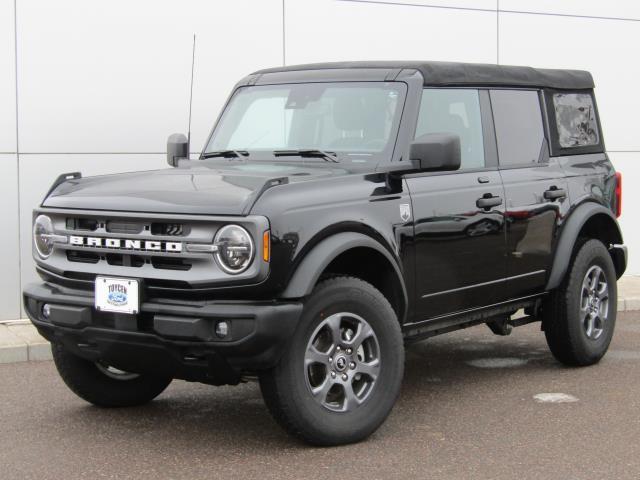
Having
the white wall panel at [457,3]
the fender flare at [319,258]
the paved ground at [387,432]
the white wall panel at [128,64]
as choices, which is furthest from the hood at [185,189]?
the white wall panel at [457,3]

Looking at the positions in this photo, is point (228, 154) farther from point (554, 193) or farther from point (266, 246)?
point (554, 193)

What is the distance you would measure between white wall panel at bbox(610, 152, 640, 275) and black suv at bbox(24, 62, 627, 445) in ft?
17.5

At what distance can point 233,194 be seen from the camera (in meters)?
5.16

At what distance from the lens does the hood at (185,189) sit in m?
5.12

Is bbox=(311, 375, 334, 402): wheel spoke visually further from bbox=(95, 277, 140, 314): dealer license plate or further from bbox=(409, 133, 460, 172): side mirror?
bbox=(409, 133, 460, 172): side mirror

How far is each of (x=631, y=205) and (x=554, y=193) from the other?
6.24m

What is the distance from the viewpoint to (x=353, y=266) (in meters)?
5.80

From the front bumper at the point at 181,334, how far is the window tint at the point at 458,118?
1762mm

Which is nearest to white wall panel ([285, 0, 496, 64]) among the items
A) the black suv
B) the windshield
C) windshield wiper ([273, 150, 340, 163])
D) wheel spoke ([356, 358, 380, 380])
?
the black suv

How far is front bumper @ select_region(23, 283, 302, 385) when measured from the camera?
16.3ft

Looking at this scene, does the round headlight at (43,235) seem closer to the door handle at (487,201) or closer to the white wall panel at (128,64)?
the door handle at (487,201)

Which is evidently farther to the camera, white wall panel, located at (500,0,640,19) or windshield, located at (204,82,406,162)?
white wall panel, located at (500,0,640,19)

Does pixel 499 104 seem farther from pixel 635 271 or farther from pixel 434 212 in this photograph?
pixel 635 271

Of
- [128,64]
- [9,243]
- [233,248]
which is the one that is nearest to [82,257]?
[233,248]
